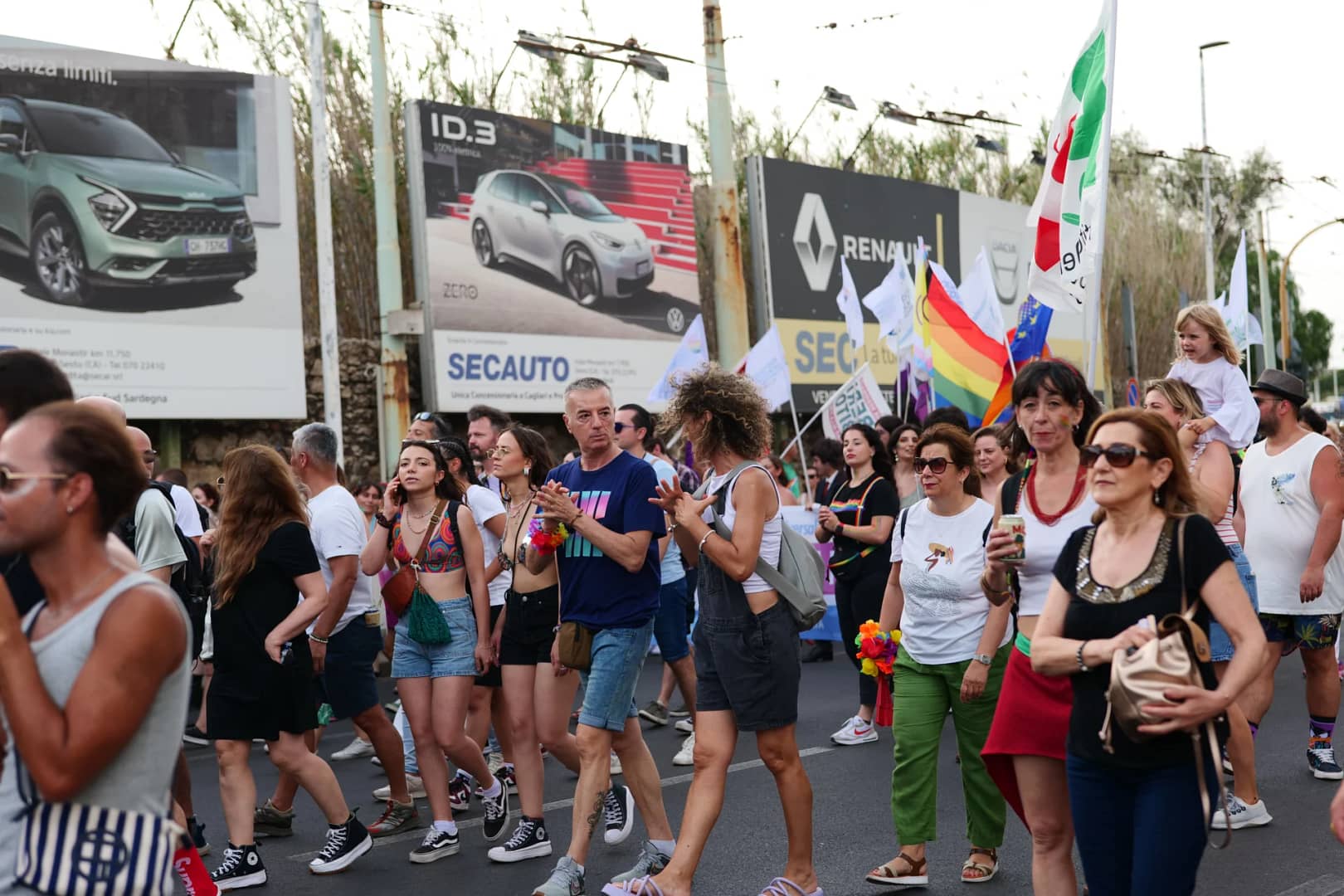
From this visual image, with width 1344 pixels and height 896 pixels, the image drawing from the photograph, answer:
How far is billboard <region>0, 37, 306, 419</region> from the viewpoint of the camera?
15.5m

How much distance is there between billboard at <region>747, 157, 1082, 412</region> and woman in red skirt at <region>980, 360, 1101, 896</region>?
1893cm

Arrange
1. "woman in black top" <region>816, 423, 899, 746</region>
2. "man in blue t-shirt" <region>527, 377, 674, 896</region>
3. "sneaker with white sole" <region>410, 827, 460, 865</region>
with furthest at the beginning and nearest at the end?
"woman in black top" <region>816, 423, 899, 746</region> < "sneaker with white sole" <region>410, 827, 460, 865</region> < "man in blue t-shirt" <region>527, 377, 674, 896</region>

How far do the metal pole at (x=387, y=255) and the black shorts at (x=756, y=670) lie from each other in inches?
496

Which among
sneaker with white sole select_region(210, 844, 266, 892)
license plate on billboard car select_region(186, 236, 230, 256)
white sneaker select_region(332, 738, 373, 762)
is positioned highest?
license plate on billboard car select_region(186, 236, 230, 256)

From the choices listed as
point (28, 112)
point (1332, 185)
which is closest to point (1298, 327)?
point (1332, 185)

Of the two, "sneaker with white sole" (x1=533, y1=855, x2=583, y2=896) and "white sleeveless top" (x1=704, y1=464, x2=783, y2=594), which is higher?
"white sleeveless top" (x1=704, y1=464, x2=783, y2=594)

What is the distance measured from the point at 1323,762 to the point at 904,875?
2843 millimetres

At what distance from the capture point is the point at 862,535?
938 centimetres

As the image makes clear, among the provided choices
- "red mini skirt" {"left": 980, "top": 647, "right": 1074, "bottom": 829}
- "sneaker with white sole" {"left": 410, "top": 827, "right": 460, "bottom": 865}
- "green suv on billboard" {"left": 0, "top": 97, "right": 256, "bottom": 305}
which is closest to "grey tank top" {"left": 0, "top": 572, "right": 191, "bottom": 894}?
"red mini skirt" {"left": 980, "top": 647, "right": 1074, "bottom": 829}

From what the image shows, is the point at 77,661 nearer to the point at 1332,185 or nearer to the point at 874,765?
the point at 874,765

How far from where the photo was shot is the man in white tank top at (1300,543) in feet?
24.3

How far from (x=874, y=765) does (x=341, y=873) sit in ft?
10.7

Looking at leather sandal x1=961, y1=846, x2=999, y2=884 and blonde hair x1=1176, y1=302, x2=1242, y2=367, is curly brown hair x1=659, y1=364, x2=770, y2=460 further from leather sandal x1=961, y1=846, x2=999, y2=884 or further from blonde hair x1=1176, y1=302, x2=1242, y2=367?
blonde hair x1=1176, y1=302, x2=1242, y2=367

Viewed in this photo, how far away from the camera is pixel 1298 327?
2840 inches
